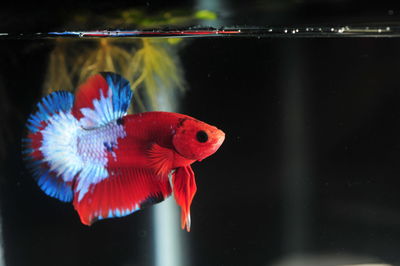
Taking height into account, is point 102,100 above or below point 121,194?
above

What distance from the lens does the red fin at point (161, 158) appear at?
107 cm

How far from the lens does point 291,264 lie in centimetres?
125

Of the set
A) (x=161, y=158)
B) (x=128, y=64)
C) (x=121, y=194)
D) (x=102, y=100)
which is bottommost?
(x=121, y=194)

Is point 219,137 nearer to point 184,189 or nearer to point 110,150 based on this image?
point 184,189

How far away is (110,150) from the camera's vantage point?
1.08 metres

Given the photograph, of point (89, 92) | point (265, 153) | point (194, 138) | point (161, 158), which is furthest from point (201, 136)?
point (89, 92)

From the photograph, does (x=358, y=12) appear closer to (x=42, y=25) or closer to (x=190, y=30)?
(x=190, y=30)

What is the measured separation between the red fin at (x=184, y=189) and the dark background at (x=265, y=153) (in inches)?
1.1

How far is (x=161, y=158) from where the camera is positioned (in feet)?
3.55

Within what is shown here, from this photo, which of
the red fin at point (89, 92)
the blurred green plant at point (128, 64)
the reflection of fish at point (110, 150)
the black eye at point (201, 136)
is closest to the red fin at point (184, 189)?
the reflection of fish at point (110, 150)

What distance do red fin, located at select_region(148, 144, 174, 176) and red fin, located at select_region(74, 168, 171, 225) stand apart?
0.02m

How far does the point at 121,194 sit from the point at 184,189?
0.19 m

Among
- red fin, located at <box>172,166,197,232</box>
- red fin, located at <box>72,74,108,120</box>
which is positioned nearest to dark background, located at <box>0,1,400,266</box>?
red fin, located at <box>172,166,197,232</box>

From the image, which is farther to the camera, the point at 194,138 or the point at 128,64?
the point at 128,64
